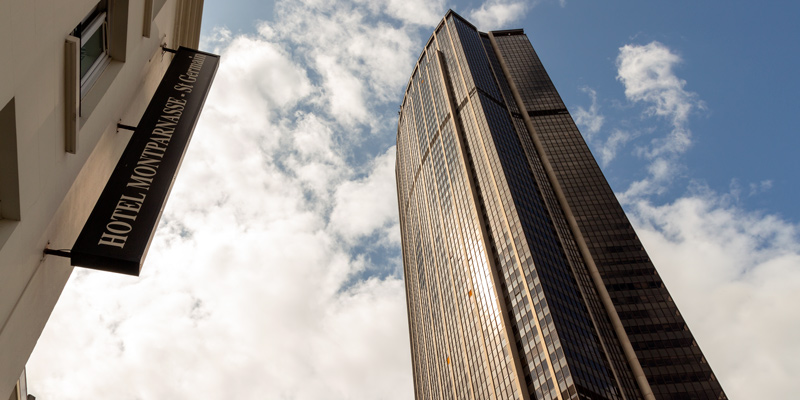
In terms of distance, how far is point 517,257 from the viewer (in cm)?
10050

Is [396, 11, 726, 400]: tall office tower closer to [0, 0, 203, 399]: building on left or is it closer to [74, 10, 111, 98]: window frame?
[0, 0, 203, 399]: building on left

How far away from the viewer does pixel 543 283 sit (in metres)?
93.7

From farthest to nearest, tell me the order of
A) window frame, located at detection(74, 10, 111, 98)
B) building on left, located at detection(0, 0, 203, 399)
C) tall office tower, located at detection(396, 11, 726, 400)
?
1. tall office tower, located at detection(396, 11, 726, 400)
2. window frame, located at detection(74, 10, 111, 98)
3. building on left, located at detection(0, 0, 203, 399)

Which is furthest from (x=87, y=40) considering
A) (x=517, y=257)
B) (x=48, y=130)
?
(x=517, y=257)

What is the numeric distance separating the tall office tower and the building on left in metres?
79.1

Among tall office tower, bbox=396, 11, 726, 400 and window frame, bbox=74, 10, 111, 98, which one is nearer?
window frame, bbox=74, 10, 111, 98

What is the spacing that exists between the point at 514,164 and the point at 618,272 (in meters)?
37.5

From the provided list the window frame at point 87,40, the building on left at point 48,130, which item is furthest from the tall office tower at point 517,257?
the window frame at point 87,40

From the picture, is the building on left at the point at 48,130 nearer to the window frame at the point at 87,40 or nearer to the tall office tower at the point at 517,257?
the window frame at the point at 87,40

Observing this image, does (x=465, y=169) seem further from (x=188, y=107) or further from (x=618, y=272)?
(x=188, y=107)

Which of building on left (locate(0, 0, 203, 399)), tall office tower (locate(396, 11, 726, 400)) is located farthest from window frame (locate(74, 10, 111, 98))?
tall office tower (locate(396, 11, 726, 400))

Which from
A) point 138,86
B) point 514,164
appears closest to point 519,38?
point 514,164

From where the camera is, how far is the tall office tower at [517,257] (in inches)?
3519

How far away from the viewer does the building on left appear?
26.0ft
